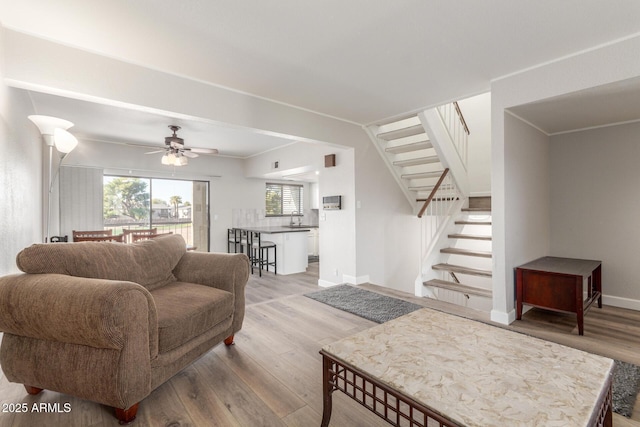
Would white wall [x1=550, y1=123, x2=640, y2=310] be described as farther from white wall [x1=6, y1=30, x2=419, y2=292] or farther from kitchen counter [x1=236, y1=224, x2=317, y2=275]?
kitchen counter [x1=236, y1=224, x2=317, y2=275]

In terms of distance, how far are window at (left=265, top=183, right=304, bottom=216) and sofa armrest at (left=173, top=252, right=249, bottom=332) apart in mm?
4878

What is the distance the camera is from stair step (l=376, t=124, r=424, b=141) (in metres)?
4.03

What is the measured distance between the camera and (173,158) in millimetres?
4301

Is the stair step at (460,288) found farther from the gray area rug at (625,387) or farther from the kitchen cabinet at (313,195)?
the kitchen cabinet at (313,195)

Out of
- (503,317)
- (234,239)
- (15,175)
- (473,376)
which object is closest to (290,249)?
(234,239)

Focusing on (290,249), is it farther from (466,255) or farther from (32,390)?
(32,390)

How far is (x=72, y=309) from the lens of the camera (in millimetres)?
1434

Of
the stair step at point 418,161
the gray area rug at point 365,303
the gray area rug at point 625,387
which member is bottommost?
the gray area rug at point 625,387

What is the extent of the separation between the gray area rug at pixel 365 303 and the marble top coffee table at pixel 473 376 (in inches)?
58.4

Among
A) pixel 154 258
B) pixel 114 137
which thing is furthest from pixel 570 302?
pixel 114 137

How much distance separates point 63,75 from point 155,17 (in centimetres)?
94

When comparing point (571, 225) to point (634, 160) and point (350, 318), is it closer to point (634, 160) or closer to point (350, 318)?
point (634, 160)

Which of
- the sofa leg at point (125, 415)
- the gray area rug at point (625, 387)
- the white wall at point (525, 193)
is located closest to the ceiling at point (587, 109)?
the white wall at point (525, 193)

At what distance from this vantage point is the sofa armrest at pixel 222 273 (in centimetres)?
239
